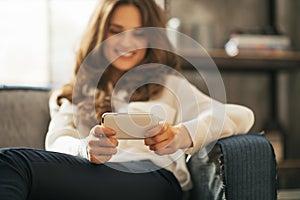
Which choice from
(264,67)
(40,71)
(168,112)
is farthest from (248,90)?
(168,112)

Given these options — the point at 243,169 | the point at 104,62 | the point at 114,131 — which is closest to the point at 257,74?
the point at 104,62

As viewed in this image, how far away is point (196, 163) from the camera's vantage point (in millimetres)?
1479

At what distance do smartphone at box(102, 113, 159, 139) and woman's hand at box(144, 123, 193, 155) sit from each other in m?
0.02

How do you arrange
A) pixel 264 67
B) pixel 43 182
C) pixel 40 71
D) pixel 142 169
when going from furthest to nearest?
pixel 264 67 < pixel 40 71 < pixel 142 169 < pixel 43 182

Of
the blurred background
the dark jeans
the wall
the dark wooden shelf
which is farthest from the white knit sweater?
the wall

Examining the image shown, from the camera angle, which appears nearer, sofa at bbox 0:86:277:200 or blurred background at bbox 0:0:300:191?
sofa at bbox 0:86:277:200

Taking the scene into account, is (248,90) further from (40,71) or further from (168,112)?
(168,112)

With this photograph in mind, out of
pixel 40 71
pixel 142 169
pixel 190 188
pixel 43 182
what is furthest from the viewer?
pixel 40 71

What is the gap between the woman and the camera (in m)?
1.19

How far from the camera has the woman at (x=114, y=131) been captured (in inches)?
47.0

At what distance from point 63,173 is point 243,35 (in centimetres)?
163

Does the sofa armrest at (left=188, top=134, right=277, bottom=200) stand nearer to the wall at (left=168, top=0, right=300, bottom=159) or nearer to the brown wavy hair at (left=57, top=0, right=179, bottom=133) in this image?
the brown wavy hair at (left=57, top=0, right=179, bottom=133)

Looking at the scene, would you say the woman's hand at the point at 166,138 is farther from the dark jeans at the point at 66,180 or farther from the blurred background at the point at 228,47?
the blurred background at the point at 228,47

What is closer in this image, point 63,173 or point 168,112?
point 63,173
